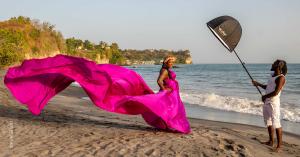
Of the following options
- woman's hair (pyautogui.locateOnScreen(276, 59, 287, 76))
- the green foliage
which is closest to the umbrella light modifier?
woman's hair (pyautogui.locateOnScreen(276, 59, 287, 76))

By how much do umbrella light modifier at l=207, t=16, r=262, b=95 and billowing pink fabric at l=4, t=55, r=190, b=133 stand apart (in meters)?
1.27

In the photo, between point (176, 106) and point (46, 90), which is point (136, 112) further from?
point (46, 90)

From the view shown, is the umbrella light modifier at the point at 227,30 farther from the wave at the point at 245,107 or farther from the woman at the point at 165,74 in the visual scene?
the wave at the point at 245,107

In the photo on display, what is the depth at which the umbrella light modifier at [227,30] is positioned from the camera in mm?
7327

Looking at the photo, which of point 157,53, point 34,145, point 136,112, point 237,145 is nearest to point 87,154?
point 34,145

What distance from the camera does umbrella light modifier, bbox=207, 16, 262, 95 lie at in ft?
24.0

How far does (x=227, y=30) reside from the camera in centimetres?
738

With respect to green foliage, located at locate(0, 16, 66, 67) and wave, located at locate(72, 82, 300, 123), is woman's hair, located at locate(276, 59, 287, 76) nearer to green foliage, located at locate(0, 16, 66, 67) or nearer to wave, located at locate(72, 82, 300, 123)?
wave, located at locate(72, 82, 300, 123)

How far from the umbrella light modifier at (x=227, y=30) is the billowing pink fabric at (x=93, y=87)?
4.15 feet

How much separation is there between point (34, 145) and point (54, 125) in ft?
6.81

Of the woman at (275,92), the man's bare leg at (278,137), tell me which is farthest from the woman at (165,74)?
the man's bare leg at (278,137)

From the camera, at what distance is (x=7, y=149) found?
20.3ft

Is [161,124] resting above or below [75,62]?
below

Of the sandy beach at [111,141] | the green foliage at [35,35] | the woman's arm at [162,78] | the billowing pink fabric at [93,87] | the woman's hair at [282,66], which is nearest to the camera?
the sandy beach at [111,141]
